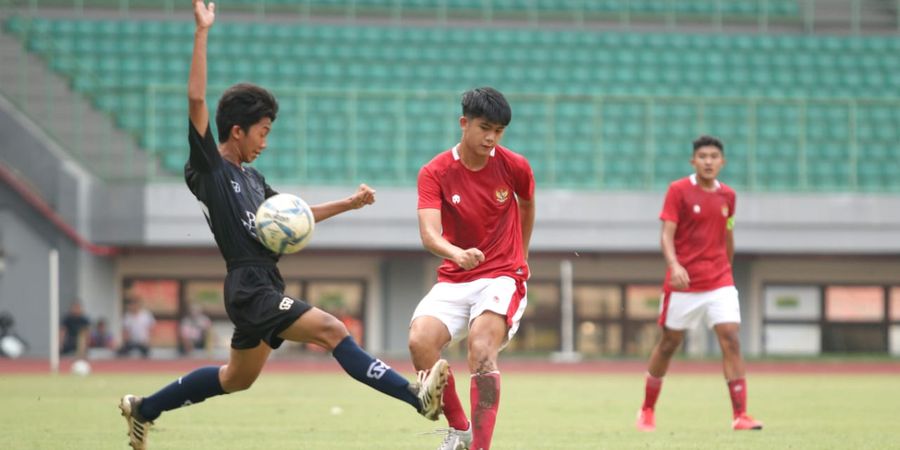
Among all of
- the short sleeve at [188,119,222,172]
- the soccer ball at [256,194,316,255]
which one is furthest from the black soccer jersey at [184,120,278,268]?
the soccer ball at [256,194,316,255]

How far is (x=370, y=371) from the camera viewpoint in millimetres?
7340

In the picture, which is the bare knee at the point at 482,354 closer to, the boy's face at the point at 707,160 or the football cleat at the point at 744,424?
the football cleat at the point at 744,424

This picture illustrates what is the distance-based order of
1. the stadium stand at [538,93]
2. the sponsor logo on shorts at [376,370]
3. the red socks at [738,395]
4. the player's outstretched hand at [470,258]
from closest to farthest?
the player's outstretched hand at [470,258], the sponsor logo on shorts at [376,370], the red socks at [738,395], the stadium stand at [538,93]

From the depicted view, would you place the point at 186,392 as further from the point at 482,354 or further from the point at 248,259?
the point at 482,354

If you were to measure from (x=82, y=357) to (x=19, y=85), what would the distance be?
5.55m

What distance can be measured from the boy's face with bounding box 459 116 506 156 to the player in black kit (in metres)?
0.66

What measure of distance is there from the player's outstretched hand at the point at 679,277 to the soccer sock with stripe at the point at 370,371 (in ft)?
13.7

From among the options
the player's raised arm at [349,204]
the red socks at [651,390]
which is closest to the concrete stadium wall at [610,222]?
the red socks at [651,390]

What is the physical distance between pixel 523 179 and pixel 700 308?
12.3ft

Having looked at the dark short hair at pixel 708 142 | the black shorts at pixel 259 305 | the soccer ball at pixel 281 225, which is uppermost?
the dark short hair at pixel 708 142

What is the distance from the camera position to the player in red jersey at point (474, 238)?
777 cm

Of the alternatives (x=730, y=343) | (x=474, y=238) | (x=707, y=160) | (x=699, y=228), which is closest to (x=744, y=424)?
(x=730, y=343)

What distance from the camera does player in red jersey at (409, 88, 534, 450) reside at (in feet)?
25.5

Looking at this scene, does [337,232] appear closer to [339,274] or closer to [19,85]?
[339,274]
